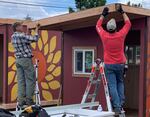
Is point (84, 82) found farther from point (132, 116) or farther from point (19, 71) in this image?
point (19, 71)

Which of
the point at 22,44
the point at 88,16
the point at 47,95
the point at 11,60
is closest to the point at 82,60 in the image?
the point at 88,16

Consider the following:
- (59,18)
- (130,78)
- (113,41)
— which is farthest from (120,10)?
(130,78)

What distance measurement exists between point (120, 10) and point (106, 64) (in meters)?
1.05

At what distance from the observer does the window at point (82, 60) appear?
1070cm

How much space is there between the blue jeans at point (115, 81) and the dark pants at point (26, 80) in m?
1.63

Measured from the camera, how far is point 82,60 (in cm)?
1098

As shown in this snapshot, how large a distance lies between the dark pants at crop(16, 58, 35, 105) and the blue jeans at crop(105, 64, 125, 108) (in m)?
1.63

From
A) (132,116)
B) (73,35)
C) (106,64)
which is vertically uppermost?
(73,35)

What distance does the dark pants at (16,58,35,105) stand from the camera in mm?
8266

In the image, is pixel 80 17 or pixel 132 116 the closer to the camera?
pixel 80 17

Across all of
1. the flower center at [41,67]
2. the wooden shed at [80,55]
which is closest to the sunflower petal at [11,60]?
the wooden shed at [80,55]

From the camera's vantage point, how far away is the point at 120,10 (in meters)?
7.75

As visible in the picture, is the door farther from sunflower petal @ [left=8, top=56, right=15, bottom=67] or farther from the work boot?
the work boot

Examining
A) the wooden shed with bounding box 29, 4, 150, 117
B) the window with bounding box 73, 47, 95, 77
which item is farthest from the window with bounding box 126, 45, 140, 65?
the window with bounding box 73, 47, 95, 77
